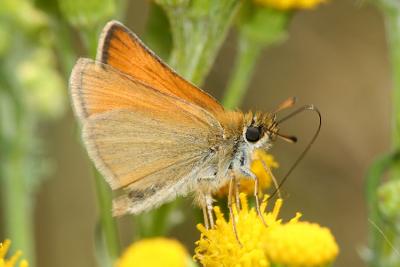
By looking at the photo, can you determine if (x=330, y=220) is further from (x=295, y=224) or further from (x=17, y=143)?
(x=295, y=224)

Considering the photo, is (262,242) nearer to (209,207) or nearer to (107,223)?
(209,207)

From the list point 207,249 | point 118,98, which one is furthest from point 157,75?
point 207,249

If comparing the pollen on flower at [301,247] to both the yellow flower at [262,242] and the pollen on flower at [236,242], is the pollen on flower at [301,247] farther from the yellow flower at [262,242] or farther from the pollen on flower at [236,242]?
the pollen on flower at [236,242]

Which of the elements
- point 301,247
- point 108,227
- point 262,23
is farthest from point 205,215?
point 262,23

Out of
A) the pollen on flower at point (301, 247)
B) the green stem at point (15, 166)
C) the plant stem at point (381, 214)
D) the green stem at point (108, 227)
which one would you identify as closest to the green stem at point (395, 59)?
the plant stem at point (381, 214)

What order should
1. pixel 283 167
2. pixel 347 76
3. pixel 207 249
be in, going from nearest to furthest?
1. pixel 207 249
2. pixel 283 167
3. pixel 347 76

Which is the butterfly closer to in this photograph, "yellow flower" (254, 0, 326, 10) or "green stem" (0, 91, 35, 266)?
"yellow flower" (254, 0, 326, 10)
